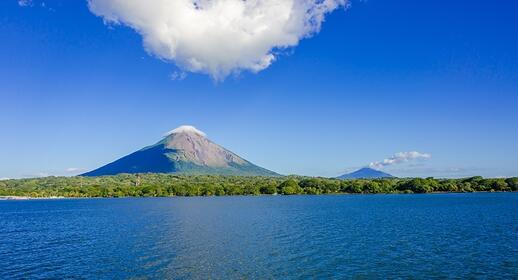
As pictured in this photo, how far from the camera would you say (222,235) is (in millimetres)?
56531

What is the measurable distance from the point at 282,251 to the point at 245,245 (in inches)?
236

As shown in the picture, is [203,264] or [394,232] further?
[394,232]

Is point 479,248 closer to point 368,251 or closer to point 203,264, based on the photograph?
point 368,251

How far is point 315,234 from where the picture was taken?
2140 inches

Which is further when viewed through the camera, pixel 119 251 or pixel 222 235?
pixel 222 235

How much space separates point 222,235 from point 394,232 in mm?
22851

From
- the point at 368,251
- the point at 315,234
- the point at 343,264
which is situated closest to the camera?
the point at 343,264

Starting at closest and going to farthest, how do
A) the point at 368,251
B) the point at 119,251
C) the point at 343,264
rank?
the point at 343,264 < the point at 368,251 < the point at 119,251

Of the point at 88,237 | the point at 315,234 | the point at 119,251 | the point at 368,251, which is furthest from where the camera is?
the point at 88,237

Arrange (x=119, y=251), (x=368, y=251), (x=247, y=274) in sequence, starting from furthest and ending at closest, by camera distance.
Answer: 1. (x=119, y=251)
2. (x=368, y=251)
3. (x=247, y=274)

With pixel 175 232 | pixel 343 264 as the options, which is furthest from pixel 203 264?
pixel 175 232

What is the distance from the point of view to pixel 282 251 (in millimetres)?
42500

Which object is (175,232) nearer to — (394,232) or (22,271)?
(22,271)

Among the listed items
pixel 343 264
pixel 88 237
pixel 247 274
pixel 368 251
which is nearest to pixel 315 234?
pixel 368 251
